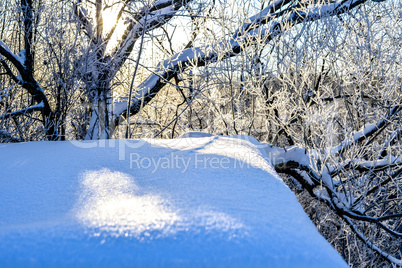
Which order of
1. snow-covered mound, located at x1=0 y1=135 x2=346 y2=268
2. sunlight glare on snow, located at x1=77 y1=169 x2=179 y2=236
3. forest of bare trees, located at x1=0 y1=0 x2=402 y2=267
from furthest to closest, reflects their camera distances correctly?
forest of bare trees, located at x1=0 y1=0 x2=402 y2=267 → sunlight glare on snow, located at x1=77 y1=169 x2=179 y2=236 → snow-covered mound, located at x1=0 y1=135 x2=346 y2=268

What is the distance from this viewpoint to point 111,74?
5.08 meters

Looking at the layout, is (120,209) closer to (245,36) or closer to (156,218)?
(156,218)

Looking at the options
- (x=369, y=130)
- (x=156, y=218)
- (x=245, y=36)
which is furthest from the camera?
(x=245, y=36)

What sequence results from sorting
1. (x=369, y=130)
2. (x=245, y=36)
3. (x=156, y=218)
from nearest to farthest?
(x=156, y=218) < (x=369, y=130) < (x=245, y=36)

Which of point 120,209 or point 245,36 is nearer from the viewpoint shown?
point 120,209

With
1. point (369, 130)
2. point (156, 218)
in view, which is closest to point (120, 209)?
point (156, 218)

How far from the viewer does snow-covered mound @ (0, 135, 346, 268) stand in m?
1.04

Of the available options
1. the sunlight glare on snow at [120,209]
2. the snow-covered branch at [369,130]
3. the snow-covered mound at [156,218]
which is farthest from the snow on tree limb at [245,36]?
the sunlight glare on snow at [120,209]

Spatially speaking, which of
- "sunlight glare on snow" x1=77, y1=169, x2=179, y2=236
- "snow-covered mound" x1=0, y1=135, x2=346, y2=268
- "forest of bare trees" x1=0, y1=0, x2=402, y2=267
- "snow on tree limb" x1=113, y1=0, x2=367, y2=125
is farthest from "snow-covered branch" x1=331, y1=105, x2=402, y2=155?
"sunlight glare on snow" x1=77, y1=169, x2=179, y2=236

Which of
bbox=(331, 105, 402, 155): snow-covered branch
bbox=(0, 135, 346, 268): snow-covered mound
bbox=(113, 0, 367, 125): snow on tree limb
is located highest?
bbox=(113, 0, 367, 125): snow on tree limb

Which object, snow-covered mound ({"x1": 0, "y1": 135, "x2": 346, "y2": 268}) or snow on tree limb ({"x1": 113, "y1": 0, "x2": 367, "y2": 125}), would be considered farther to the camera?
snow on tree limb ({"x1": 113, "y1": 0, "x2": 367, "y2": 125})

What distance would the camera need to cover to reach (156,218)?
120 cm

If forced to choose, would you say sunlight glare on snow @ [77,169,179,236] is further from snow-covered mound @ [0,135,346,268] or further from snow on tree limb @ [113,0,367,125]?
Answer: snow on tree limb @ [113,0,367,125]

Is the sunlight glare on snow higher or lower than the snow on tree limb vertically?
lower
